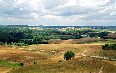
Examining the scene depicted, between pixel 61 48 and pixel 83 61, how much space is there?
322 feet

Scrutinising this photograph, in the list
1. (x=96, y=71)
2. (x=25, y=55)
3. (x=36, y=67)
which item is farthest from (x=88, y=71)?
(x=25, y=55)

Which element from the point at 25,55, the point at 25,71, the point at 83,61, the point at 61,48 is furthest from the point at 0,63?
the point at 61,48

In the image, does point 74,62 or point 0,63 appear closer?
point 74,62

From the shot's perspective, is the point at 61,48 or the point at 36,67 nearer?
the point at 36,67

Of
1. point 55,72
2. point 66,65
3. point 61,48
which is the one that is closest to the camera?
point 55,72

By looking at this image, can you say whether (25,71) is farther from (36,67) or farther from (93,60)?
(93,60)

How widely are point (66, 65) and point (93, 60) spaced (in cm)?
899

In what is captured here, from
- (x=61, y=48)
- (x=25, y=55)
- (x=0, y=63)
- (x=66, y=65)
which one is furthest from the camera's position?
(x=61, y=48)

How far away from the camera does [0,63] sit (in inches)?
4476

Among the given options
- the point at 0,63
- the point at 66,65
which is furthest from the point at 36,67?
the point at 0,63

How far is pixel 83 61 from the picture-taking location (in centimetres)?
8200

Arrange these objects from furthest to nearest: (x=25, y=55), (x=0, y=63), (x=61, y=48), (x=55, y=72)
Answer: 1. (x=61, y=48)
2. (x=25, y=55)
3. (x=0, y=63)
4. (x=55, y=72)

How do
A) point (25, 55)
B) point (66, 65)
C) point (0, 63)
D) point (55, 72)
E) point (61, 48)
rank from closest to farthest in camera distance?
1. point (55, 72)
2. point (66, 65)
3. point (0, 63)
4. point (25, 55)
5. point (61, 48)

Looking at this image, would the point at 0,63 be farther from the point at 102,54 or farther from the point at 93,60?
the point at 102,54
